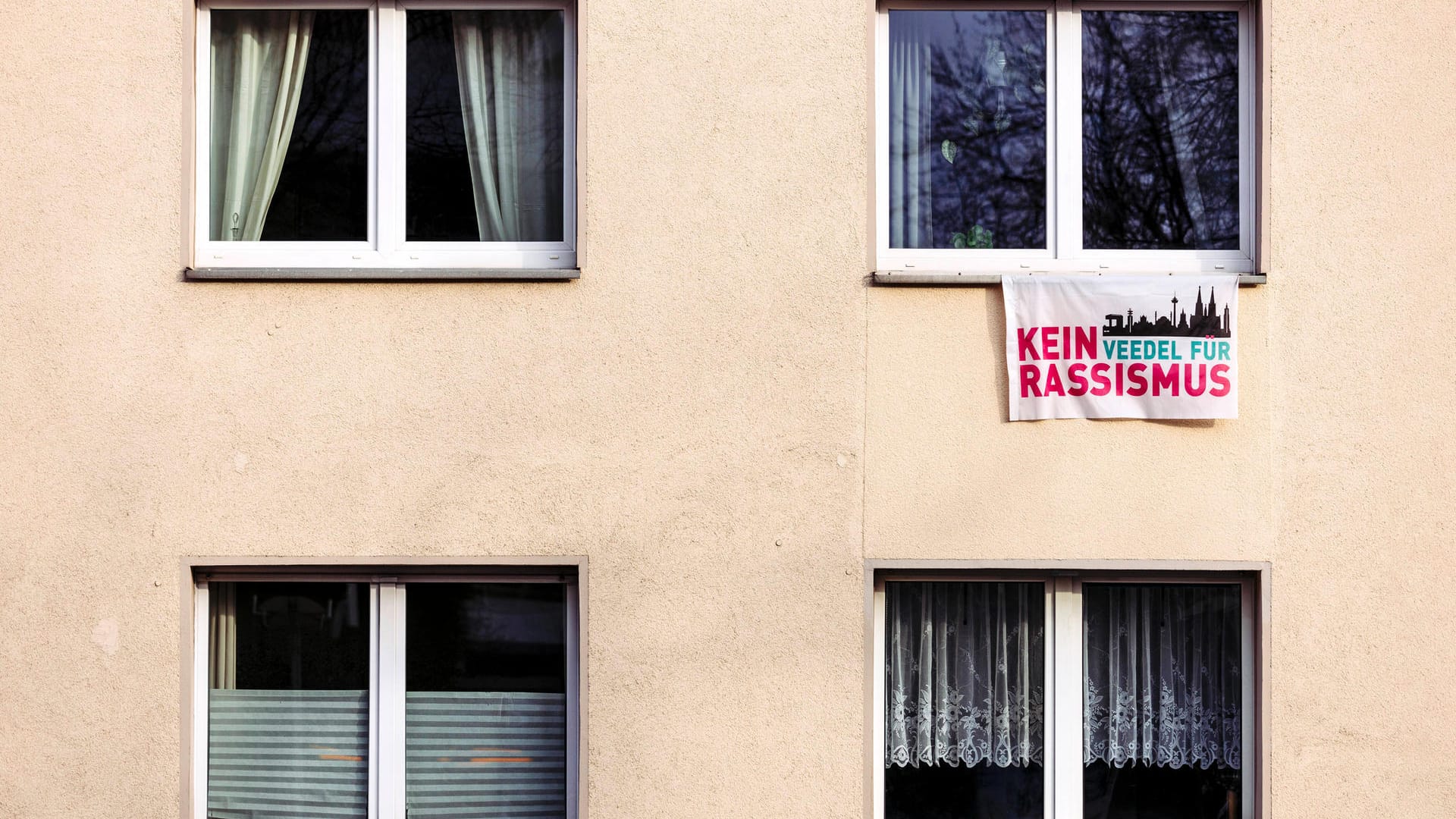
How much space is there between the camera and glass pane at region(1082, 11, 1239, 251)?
18.0 ft

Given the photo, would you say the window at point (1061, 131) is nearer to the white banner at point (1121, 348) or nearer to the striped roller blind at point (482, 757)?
the white banner at point (1121, 348)

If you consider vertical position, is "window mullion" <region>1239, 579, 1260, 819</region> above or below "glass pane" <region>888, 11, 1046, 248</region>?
below

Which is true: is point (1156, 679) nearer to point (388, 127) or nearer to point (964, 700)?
point (964, 700)

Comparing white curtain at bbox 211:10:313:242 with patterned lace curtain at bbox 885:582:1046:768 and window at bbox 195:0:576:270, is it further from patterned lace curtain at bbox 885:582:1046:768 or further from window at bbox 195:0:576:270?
patterned lace curtain at bbox 885:582:1046:768

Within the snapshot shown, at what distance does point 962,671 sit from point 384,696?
2.53 meters

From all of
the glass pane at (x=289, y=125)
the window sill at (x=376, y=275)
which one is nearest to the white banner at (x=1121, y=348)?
the window sill at (x=376, y=275)

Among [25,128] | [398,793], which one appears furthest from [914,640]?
[25,128]

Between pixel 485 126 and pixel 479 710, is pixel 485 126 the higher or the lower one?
the higher one

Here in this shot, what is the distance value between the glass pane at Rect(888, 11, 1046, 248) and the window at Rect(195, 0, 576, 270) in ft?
4.89

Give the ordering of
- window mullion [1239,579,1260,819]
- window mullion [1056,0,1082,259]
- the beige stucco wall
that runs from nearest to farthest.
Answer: the beige stucco wall
window mullion [1239,579,1260,819]
window mullion [1056,0,1082,259]

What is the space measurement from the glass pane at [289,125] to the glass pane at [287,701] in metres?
1.64

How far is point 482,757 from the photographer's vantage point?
5.41 meters

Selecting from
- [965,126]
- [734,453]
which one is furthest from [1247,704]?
[965,126]

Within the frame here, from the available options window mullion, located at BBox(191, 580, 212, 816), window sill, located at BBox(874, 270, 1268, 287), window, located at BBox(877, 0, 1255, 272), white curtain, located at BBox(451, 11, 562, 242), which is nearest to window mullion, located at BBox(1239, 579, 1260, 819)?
window sill, located at BBox(874, 270, 1268, 287)
